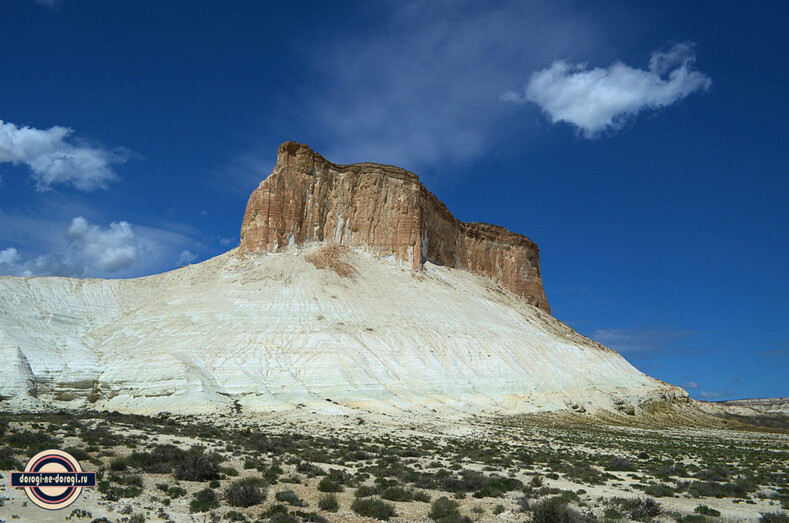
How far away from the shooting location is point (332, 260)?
2277 inches

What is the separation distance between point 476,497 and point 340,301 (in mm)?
39057

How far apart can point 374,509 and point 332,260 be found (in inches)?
1874

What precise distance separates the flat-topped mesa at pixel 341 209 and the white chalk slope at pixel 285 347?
114 inches

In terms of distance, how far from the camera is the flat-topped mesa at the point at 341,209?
58.9 metres

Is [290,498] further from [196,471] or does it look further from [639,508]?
[639,508]

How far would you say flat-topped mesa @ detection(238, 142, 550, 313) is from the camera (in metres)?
58.9

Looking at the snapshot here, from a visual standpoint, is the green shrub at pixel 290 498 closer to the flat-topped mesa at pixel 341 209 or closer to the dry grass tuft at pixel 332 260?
the dry grass tuft at pixel 332 260

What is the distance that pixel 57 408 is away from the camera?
30.9 meters

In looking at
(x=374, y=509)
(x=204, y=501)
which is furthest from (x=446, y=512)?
(x=204, y=501)

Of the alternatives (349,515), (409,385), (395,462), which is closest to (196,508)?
(349,515)

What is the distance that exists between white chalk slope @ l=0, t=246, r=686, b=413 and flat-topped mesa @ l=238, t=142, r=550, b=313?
2.89 m

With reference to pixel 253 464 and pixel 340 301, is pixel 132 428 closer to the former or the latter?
pixel 253 464

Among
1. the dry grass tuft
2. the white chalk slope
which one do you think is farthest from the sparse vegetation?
the dry grass tuft

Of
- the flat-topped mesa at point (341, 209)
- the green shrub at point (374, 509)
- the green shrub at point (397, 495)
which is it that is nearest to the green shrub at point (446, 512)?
the green shrub at point (397, 495)
